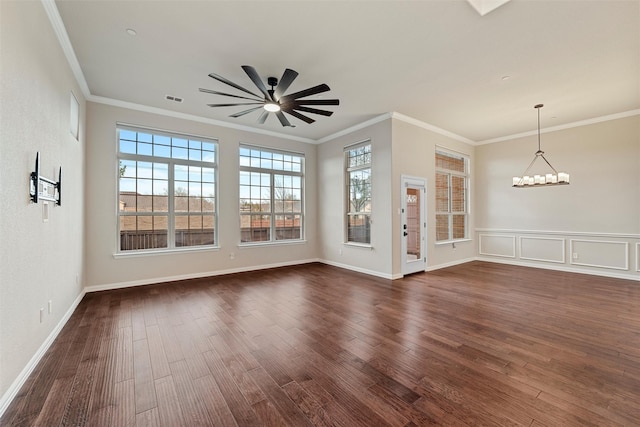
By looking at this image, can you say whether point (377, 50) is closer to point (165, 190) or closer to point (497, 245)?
point (165, 190)

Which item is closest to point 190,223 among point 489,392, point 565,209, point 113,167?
point 113,167

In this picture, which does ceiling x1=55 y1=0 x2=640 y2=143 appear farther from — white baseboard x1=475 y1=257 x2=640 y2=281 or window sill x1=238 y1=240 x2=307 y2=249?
white baseboard x1=475 y1=257 x2=640 y2=281

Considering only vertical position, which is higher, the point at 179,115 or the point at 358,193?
the point at 179,115

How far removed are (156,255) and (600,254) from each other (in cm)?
899

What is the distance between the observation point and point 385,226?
5.51 m

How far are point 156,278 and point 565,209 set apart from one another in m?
8.80

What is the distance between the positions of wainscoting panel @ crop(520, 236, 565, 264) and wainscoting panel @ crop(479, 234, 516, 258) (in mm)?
216

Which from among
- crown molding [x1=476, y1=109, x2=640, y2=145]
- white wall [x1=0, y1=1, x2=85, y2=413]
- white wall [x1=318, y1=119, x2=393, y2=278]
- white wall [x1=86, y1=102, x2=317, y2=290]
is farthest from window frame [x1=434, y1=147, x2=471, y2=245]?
white wall [x1=0, y1=1, x2=85, y2=413]

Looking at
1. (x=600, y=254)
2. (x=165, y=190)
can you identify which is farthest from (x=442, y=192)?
(x=165, y=190)

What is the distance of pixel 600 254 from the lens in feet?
18.4

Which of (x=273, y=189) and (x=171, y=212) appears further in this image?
(x=273, y=189)

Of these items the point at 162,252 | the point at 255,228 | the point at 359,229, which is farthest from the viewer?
the point at 255,228

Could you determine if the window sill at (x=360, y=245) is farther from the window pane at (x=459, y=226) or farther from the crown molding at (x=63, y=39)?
the crown molding at (x=63, y=39)

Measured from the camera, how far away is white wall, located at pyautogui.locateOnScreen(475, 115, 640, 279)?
5324 millimetres
